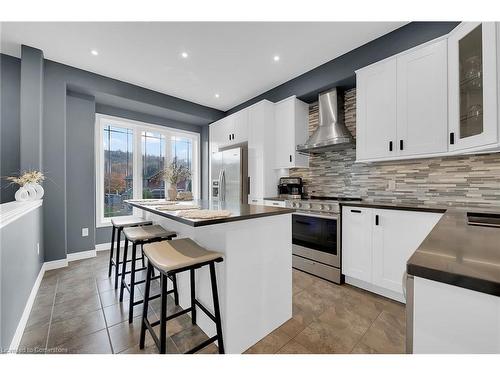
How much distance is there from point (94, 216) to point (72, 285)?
137cm

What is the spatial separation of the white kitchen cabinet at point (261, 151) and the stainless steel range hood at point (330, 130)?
1.90ft

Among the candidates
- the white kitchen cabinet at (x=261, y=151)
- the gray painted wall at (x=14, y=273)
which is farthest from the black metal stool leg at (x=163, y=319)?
the white kitchen cabinet at (x=261, y=151)

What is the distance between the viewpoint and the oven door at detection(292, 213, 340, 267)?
247 centimetres

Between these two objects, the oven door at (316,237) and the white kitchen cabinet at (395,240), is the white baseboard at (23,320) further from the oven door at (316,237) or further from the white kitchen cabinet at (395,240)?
the white kitchen cabinet at (395,240)

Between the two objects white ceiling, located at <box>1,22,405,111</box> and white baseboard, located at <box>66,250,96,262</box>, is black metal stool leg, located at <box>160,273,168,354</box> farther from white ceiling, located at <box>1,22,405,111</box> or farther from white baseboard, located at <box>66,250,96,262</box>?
white baseboard, located at <box>66,250,96,262</box>

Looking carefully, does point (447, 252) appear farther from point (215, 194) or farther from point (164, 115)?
point (164, 115)

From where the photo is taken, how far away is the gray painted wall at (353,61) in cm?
218

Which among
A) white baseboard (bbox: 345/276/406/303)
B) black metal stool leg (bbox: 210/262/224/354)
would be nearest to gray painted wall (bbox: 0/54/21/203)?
black metal stool leg (bbox: 210/262/224/354)

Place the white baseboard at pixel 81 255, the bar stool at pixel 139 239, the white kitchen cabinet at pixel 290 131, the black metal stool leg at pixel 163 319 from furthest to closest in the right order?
1. the white kitchen cabinet at pixel 290 131
2. the white baseboard at pixel 81 255
3. the bar stool at pixel 139 239
4. the black metal stool leg at pixel 163 319

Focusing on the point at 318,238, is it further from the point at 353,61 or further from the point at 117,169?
the point at 117,169

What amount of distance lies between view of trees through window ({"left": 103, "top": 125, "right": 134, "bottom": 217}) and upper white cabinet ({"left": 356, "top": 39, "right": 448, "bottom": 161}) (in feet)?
13.3
